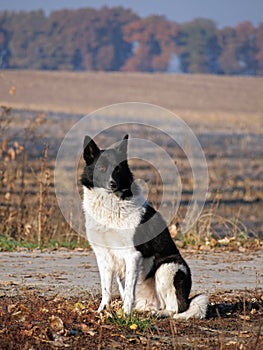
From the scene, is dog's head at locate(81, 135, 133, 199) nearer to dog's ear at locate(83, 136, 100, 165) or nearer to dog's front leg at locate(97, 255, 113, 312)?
dog's ear at locate(83, 136, 100, 165)

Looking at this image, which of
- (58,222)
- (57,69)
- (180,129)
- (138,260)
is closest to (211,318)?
(138,260)

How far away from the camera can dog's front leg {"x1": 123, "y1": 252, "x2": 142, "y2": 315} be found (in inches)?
273

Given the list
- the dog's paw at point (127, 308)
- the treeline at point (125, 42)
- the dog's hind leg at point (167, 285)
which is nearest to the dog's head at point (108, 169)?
the dog's hind leg at point (167, 285)

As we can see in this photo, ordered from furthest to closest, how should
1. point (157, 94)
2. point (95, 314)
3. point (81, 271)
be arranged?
point (157, 94) → point (81, 271) → point (95, 314)

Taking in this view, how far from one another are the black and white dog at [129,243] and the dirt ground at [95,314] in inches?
9.2

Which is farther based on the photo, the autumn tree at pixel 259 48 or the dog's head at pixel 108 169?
the autumn tree at pixel 259 48

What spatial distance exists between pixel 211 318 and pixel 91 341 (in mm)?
1571

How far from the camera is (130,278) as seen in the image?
698 centimetres

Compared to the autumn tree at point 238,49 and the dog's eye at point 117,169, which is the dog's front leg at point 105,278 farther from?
the autumn tree at point 238,49

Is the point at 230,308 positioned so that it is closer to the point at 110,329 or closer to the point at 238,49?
the point at 110,329

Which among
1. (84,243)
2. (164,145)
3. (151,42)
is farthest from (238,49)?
(84,243)

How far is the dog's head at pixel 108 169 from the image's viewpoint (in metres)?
7.20

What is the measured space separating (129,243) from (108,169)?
764mm

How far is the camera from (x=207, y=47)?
368 ft
